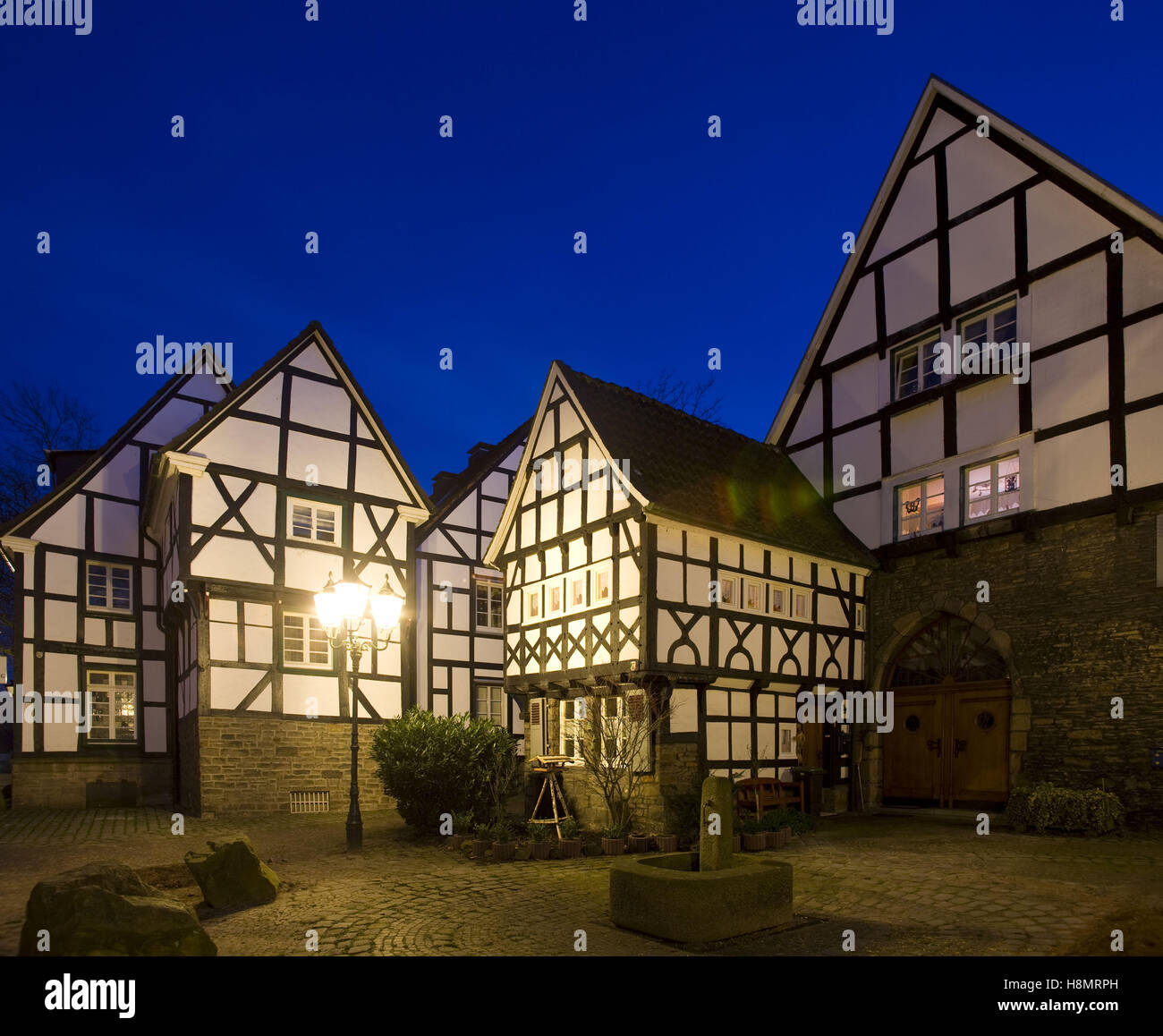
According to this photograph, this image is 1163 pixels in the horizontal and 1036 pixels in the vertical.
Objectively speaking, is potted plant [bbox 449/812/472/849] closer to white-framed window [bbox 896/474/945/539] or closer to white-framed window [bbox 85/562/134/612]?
white-framed window [bbox 896/474/945/539]

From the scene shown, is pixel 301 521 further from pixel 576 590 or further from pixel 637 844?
pixel 637 844

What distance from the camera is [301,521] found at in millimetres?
20250

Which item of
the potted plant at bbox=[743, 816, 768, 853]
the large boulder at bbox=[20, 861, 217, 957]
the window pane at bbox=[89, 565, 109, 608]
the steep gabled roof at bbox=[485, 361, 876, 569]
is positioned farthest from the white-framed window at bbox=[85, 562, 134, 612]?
the large boulder at bbox=[20, 861, 217, 957]

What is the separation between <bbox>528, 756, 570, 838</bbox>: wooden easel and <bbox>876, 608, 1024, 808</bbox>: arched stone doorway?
743 centimetres

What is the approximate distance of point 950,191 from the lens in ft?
59.3

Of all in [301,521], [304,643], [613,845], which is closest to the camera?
[613,845]

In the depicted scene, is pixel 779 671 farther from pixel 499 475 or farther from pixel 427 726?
pixel 499 475

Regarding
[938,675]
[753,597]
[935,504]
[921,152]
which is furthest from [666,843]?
[921,152]

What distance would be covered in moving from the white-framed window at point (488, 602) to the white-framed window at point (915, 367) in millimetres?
11343

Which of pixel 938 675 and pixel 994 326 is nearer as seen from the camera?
pixel 994 326

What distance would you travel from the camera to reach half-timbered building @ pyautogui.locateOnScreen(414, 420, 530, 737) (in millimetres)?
22438

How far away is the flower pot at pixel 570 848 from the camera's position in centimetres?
1253

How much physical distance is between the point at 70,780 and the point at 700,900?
18556 mm

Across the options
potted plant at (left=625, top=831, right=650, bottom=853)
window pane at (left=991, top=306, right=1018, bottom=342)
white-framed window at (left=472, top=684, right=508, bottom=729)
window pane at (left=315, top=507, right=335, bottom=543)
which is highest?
window pane at (left=991, top=306, right=1018, bottom=342)
